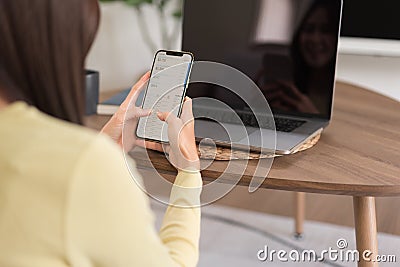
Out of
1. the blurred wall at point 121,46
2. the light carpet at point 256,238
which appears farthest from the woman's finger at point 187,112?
the blurred wall at point 121,46

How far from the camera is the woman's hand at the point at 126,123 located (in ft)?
3.77

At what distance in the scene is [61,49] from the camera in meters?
0.71

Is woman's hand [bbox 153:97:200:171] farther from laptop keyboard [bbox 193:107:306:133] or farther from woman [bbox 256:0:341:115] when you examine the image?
woman [bbox 256:0:341:115]

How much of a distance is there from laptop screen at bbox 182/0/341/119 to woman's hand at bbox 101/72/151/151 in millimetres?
331

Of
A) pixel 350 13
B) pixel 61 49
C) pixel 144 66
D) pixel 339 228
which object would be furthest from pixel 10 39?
pixel 144 66

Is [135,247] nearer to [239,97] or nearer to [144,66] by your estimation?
[239,97]

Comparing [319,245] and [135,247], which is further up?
[135,247]

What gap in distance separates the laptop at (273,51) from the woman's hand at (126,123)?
0.23 metres

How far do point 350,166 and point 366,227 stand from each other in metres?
0.16

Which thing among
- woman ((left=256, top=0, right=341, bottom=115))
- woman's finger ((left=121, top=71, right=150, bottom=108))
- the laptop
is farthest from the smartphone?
woman ((left=256, top=0, right=341, bottom=115))

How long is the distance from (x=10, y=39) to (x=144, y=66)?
7.37ft

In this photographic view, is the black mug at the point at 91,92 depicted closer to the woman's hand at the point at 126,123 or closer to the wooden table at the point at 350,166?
the wooden table at the point at 350,166

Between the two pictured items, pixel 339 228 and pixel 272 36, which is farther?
pixel 339 228

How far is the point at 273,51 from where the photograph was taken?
4.97 feet
